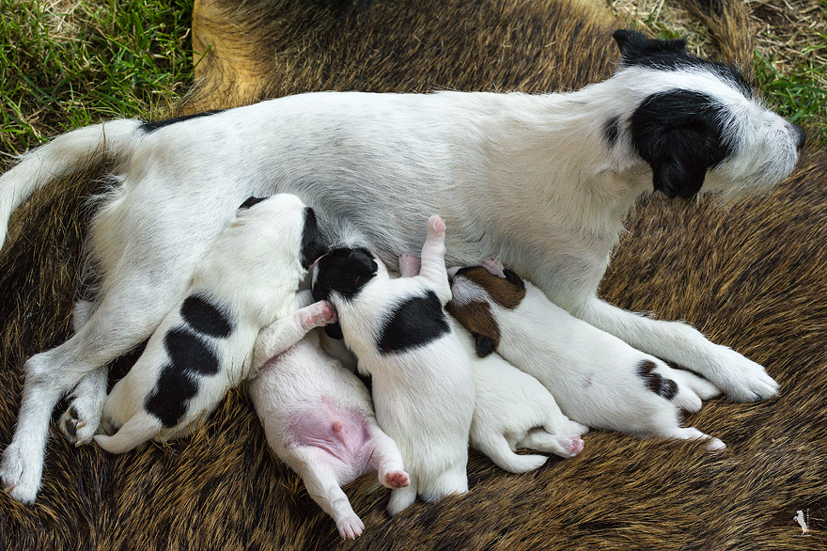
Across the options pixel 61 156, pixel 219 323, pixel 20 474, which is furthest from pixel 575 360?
pixel 61 156

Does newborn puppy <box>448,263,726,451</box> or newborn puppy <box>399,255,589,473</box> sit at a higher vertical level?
newborn puppy <box>448,263,726,451</box>

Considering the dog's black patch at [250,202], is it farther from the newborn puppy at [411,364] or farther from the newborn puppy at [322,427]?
the newborn puppy at [322,427]

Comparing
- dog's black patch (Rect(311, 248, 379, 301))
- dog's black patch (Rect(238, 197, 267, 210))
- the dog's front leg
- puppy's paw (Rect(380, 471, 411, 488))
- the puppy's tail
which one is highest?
dog's black patch (Rect(238, 197, 267, 210))

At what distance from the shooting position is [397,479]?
208 cm

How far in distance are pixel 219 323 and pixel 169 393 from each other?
0.90 ft

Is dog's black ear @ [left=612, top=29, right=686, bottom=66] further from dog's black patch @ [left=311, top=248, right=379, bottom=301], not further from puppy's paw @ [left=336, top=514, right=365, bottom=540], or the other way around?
puppy's paw @ [left=336, top=514, right=365, bottom=540]

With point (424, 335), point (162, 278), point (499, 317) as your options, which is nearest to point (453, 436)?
point (424, 335)

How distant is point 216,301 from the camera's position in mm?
2340

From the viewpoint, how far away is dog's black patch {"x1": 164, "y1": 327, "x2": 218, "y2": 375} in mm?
2236

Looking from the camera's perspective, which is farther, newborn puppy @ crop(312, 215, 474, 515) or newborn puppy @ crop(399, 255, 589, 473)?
newborn puppy @ crop(399, 255, 589, 473)

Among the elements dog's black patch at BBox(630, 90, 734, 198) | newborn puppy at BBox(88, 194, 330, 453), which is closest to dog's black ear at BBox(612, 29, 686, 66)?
dog's black patch at BBox(630, 90, 734, 198)

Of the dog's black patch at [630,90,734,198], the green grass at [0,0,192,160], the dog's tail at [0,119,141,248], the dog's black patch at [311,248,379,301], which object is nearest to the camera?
the dog's black patch at [630,90,734,198]

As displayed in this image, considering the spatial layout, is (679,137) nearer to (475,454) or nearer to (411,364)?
(411,364)

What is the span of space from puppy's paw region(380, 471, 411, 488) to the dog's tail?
1636 millimetres
